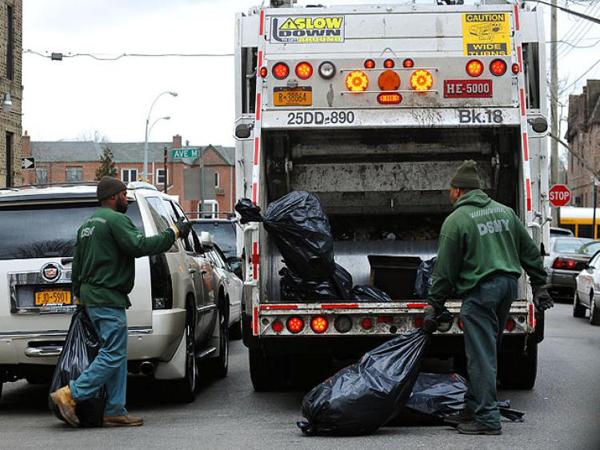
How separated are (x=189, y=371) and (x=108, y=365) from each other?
1381 millimetres

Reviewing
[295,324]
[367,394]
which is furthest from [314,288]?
[367,394]

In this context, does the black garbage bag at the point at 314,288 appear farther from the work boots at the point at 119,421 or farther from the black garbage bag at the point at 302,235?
the work boots at the point at 119,421

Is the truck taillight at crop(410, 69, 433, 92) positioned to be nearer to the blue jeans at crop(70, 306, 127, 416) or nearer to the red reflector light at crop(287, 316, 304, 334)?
the red reflector light at crop(287, 316, 304, 334)

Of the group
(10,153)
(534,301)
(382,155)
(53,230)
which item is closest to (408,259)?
(382,155)

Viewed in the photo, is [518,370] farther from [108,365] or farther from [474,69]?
[108,365]

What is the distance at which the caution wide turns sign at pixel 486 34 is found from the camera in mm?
8547

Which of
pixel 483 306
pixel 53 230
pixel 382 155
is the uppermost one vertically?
pixel 382 155

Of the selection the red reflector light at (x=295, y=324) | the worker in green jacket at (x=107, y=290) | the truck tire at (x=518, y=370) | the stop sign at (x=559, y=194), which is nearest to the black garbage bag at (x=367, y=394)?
the red reflector light at (x=295, y=324)

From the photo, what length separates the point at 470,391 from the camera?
736 cm

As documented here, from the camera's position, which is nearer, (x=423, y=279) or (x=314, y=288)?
(x=314, y=288)

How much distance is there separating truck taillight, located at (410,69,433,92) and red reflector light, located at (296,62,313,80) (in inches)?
31.1

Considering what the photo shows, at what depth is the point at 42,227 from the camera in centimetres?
870

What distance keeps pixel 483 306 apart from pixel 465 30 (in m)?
2.50

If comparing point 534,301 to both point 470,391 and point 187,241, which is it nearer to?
point 470,391
